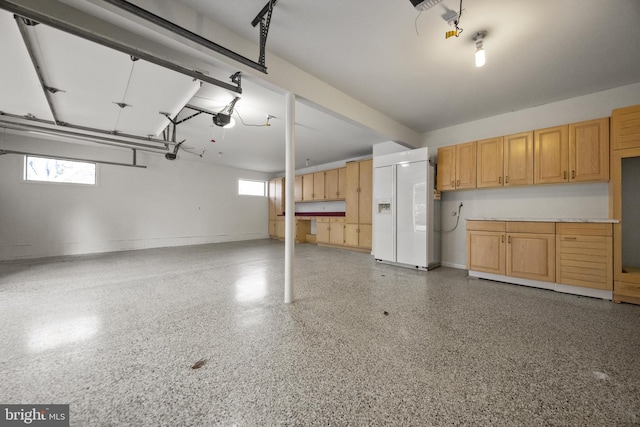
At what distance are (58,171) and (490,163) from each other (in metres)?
9.77

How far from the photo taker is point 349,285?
3.22 metres

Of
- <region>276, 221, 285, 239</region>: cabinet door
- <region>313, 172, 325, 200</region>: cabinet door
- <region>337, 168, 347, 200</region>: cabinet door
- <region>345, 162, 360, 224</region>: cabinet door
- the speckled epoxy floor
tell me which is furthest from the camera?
<region>276, 221, 285, 239</region>: cabinet door

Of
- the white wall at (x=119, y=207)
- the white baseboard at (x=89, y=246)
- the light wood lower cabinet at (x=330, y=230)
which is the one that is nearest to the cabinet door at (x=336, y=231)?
the light wood lower cabinet at (x=330, y=230)

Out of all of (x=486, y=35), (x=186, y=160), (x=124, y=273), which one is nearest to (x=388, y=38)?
(x=486, y=35)

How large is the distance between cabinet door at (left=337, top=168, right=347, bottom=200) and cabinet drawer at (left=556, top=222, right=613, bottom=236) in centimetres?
473

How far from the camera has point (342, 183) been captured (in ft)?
23.0

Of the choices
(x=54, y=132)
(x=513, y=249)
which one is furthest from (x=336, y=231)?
(x=54, y=132)

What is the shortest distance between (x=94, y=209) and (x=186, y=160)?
2.79 metres

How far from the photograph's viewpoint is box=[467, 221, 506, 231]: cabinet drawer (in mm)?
3474

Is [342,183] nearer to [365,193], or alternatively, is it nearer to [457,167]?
[365,193]

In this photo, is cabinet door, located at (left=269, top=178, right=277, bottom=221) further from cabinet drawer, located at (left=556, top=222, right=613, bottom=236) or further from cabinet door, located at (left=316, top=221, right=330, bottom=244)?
cabinet drawer, located at (left=556, top=222, right=613, bottom=236)

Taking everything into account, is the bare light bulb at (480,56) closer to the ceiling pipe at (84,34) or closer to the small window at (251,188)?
the ceiling pipe at (84,34)

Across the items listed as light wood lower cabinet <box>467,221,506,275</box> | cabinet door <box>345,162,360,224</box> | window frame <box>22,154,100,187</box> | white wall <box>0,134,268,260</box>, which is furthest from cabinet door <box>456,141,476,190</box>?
window frame <box>22,154,100,187</box>

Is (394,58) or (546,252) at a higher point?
(394,58)
